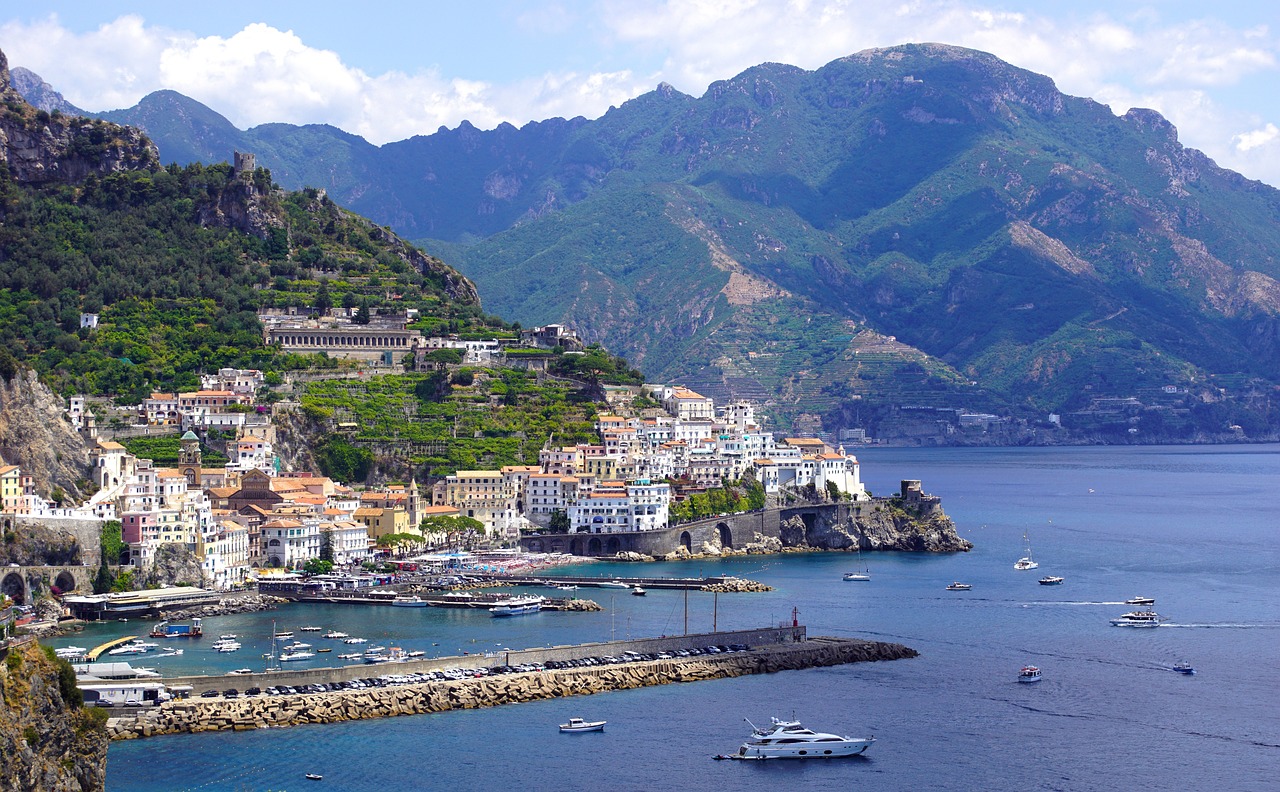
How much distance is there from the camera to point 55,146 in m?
123

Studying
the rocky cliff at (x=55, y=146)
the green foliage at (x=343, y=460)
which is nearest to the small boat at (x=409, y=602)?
the green foliage at (x=343, y=460)

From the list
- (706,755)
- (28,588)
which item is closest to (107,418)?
(28,588)

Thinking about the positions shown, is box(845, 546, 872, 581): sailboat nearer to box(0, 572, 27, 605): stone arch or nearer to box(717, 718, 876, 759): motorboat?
box(717, 718, 876, 759): motorboat

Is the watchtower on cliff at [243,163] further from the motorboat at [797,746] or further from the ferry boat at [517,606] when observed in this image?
the motorboat at [797,746]

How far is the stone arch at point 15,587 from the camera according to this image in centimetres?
7212

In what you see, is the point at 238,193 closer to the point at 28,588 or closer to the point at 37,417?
the point at 37,417

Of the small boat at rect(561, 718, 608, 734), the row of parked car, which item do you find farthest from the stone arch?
the small boat at rect(561, 718, 608, 734)

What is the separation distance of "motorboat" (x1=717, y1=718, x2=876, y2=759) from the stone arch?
3294cm

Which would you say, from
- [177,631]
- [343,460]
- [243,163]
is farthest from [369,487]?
[243,163]

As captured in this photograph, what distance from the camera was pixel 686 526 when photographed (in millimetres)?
104000

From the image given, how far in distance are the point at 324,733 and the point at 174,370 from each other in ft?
186

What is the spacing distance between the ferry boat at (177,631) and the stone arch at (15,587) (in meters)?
5.65

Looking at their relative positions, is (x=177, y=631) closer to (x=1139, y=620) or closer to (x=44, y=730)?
(x=44, y=730)

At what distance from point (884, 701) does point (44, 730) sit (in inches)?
1262
